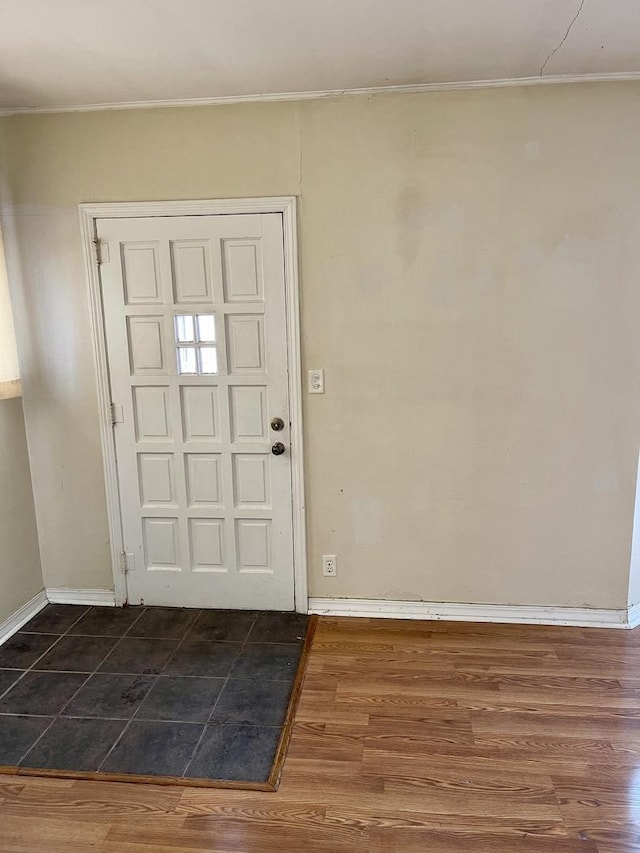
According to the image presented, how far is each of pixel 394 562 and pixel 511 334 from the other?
1.25 m

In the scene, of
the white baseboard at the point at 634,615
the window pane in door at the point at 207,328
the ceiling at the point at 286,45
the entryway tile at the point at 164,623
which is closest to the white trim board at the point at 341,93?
the ceiling at the point at 286,45

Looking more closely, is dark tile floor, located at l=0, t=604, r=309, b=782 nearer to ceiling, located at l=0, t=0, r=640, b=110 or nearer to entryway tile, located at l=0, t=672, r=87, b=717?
entryway tile, located at l=0, t=672, r=87, b=717

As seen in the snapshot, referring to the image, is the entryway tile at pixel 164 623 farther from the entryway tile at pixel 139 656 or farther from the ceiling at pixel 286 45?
the ceiling at pixel 286 45

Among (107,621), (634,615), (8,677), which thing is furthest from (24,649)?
(634,615)

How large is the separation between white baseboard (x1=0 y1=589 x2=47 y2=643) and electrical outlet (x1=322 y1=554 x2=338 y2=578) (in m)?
1.57

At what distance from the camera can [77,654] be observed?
2664 millimetres

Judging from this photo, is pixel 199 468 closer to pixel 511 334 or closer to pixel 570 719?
pixel 511 334

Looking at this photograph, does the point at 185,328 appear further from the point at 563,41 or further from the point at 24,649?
the point at 563,41

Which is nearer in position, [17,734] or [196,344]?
[17,734]

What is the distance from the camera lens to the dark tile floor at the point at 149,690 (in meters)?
2.02

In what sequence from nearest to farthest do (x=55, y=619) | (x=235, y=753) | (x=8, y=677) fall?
(x=235, y=753)
(x=8, y=677)
(x=55, y=619)

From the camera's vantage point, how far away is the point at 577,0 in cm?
182

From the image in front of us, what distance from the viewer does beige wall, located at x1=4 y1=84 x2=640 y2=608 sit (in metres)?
2.50

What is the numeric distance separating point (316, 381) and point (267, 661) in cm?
131
